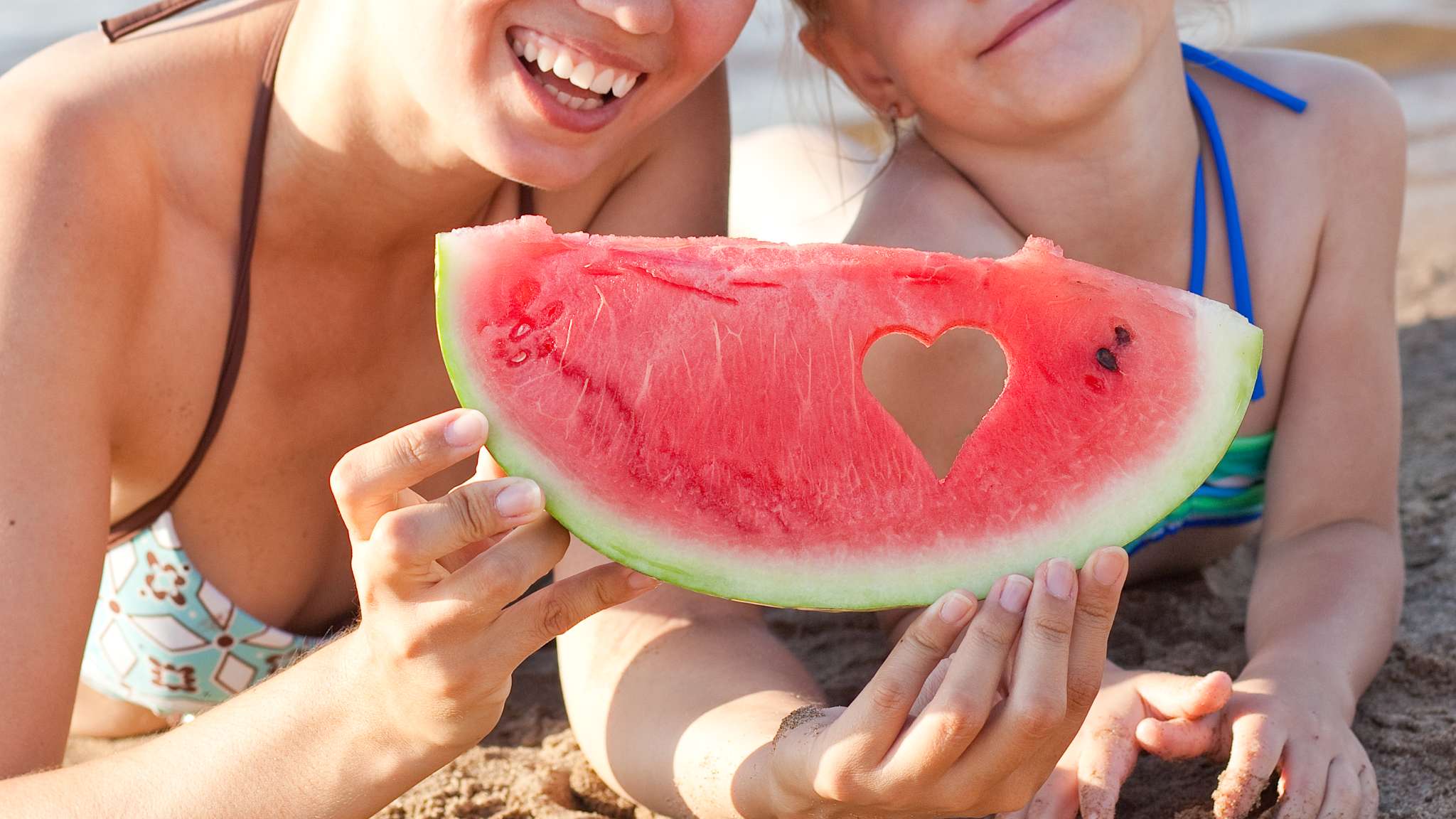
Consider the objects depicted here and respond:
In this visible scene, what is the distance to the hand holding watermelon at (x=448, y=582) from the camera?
4.47 feet

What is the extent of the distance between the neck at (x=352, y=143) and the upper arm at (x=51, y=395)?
29 centimetres

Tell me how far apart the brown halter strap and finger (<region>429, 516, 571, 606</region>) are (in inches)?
33.0

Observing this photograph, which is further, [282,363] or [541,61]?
[282,363]

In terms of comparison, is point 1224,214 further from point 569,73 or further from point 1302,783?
point 569,73

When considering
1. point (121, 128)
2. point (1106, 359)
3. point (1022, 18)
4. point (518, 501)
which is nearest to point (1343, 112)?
point (1022, 18)

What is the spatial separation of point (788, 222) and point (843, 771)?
2.04m

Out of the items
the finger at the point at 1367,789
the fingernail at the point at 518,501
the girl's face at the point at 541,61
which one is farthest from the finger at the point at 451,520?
the finger at the point at 1367,789

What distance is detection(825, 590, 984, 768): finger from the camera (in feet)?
4.73

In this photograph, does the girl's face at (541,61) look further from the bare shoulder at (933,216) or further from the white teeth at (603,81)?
the bare shoulder at (933,216)

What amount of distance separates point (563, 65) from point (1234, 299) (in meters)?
1.22

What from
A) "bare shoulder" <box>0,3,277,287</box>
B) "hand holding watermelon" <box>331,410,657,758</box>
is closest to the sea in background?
"bare shoulder" <box>0,3,277,287</box>

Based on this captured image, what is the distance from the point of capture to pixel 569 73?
1848 mm

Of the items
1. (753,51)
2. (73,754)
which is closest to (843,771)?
(73,754)

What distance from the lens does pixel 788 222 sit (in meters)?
3.37
